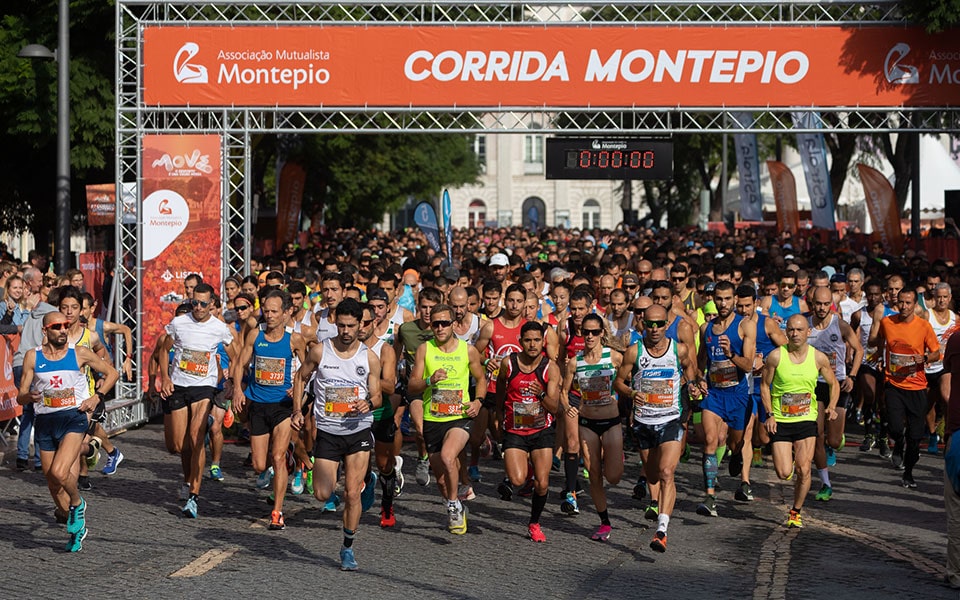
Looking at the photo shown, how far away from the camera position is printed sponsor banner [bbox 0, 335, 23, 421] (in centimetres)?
1520

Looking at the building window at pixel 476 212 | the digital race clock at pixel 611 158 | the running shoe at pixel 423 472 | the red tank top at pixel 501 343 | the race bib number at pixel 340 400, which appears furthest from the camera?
the building window at pixel 476 212

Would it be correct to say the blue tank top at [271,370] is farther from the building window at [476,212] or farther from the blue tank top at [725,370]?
the building window at [476,212]

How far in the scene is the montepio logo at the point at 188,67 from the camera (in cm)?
1864

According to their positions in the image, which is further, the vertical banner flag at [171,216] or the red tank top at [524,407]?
the vertical banner flag at [171,216]

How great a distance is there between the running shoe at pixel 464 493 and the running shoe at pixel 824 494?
114 inches

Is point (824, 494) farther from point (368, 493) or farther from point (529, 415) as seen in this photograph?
point (368, 493)

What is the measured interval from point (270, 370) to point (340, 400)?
170 centimetres

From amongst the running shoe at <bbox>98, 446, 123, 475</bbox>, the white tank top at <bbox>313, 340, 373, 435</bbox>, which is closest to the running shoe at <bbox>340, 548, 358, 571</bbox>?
the white tank top at <bbox>313, 340, 373, 435</bbox>

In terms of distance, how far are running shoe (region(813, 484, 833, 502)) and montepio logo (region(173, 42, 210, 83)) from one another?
974 centimetres

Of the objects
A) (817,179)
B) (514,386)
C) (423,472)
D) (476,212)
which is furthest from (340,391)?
(476,212)

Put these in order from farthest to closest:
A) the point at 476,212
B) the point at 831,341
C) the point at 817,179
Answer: the point at 476,212, the point at 817,179, the point at 831,341

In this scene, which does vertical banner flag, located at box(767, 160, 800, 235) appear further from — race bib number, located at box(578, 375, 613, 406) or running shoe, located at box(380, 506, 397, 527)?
running shoe, located at box(380, 506, 397, 527)

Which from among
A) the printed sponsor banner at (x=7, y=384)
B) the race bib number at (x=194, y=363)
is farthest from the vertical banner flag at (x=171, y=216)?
the race bib number at (x=194, y=363)

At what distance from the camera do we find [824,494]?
1254 centimetres
